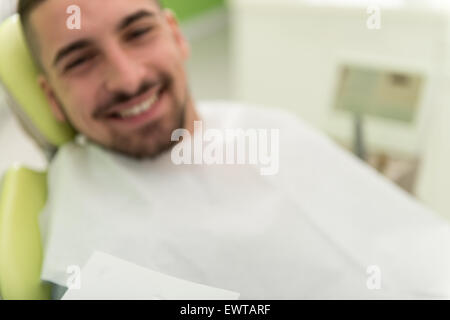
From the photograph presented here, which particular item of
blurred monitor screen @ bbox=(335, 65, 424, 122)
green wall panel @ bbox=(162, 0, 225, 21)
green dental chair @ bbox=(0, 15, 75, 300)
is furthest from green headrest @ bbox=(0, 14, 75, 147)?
green wall panel @ bbox=(162, 0, 225, 21)

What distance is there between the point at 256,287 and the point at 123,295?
0.79ft

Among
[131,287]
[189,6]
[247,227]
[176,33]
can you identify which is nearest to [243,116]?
[176,33]

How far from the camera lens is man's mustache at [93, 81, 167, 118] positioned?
86 cm

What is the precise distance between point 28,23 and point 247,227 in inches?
20.8

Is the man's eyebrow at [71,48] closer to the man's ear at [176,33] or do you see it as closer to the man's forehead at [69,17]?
the man's forehead at [69,17]

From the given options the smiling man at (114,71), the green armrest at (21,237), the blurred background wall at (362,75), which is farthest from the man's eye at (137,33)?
the blurred background wall at (362,75)

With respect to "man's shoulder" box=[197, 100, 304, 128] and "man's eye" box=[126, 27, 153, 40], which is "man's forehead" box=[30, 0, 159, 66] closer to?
"man's eye" box=[126, 27, 153, 40]

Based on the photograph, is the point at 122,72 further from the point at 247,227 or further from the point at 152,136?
the point at 247,227

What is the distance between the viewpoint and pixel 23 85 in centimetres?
96

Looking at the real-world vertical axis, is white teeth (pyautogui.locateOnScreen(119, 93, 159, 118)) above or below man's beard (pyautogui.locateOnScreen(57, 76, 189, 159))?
above

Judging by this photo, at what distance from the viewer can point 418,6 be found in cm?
146

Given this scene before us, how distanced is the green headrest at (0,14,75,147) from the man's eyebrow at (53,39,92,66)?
0.13 m
